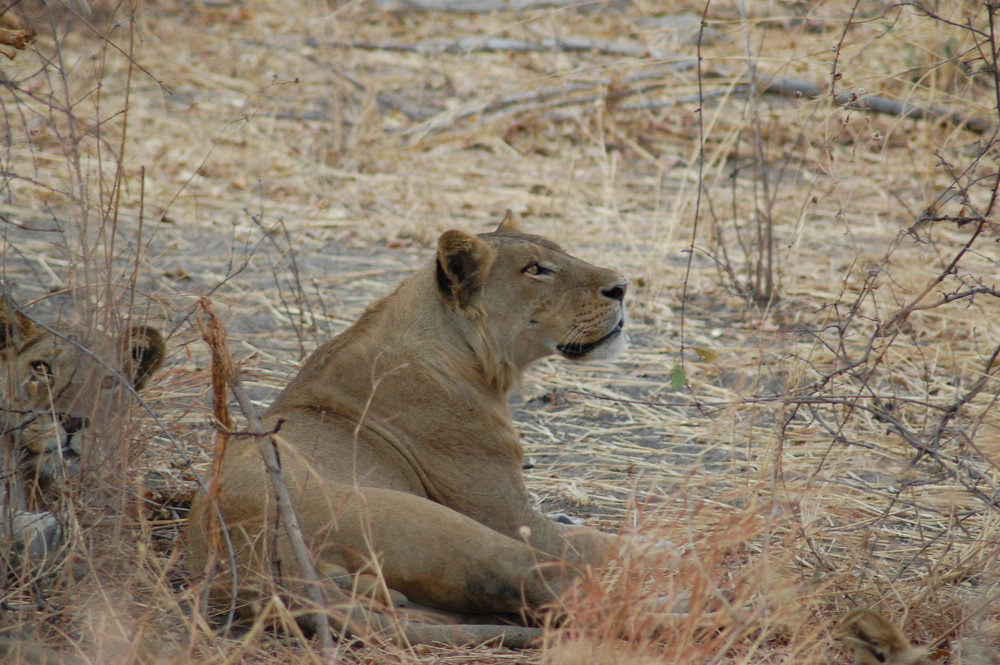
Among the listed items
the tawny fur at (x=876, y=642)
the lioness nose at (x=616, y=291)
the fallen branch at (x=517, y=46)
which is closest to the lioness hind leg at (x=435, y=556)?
the tawny fur at (x=876, y=642)

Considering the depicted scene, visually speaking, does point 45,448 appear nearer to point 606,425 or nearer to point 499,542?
point 499,542

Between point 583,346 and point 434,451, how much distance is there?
0.80 m

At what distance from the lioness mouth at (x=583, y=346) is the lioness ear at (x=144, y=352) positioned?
1.51 metres

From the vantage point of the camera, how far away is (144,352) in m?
3.97

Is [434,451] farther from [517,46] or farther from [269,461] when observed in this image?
[517,46]

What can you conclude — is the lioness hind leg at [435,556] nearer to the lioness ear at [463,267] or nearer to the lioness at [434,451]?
the lioness at [434,451]

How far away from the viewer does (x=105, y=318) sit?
332 cm

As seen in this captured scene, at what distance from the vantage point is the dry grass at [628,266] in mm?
3209

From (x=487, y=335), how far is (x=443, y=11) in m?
10.8

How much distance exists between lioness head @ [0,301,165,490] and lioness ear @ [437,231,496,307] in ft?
3.50

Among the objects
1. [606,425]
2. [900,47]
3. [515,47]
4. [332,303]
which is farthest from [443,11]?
[606,425]

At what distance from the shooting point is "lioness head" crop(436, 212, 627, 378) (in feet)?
13.5

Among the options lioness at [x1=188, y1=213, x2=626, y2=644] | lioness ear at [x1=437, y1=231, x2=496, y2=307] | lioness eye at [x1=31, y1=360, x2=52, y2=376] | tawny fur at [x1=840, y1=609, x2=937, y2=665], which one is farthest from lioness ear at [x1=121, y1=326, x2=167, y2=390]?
tawny fur at [x1=840, y1=609, x2=937, y2=665]

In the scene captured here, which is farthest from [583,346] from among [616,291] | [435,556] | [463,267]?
[435,556]
